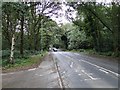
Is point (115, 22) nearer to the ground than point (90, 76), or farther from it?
farther from it

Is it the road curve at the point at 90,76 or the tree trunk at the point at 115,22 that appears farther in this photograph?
the tree trunk at the point at 115,22

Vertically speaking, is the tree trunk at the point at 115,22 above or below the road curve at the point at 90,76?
above

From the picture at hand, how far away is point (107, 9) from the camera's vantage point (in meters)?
40.9

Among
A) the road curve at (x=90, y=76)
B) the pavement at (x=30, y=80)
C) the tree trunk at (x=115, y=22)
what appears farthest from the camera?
the tree trunk at (x=115, y=22)

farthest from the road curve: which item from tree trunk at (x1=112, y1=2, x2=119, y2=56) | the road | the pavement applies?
tree trunk at (x1=112, y1=2, x2=119, y2=56)

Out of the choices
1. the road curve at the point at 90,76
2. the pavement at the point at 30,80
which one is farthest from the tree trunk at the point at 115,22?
the pavement at the point at 30,80

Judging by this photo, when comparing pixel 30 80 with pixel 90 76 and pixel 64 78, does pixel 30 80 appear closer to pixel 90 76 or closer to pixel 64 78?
pixel 64 78

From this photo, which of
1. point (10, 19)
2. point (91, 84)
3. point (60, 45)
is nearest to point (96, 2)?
point (10, 19)

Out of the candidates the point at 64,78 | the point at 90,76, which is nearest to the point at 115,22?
the point at 90,76

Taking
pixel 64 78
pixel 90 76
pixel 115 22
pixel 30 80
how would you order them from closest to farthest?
pixel 30 80, pixel 64 78, pixel 90 76, pixel 115 22

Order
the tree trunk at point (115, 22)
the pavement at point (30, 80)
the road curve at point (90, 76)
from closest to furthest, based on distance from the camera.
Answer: the pavement at point (30, 80), the road curve at point (90, 76), the tree trunk at point (115, 22)

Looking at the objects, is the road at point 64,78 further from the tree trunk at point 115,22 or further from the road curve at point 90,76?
the tree trunk at point 115,22

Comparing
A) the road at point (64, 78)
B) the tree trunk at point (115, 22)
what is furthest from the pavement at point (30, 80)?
the tree trunk at point (115, 22)

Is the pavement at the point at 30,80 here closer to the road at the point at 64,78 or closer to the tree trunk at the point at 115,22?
the road at the point at 64,78
